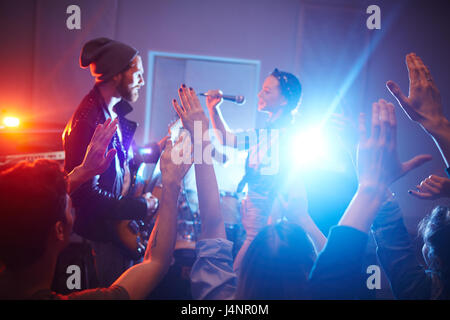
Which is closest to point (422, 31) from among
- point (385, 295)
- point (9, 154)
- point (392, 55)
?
point (392, 55)

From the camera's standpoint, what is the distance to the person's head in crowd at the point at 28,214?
0.78m

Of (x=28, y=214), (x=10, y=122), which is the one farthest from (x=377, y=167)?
(x=10, y=122)

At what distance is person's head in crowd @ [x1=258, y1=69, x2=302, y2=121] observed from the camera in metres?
2.27

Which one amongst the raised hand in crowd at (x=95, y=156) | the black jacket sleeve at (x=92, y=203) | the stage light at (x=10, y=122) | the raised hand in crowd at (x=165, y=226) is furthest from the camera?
the stage light at (x=10, y=122)

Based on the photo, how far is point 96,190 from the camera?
1.49 m

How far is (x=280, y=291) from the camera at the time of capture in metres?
0.71

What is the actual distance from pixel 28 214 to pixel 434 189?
1.36 metres

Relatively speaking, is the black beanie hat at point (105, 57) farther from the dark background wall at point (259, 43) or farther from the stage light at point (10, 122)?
the dark background wall at point (259, 43)

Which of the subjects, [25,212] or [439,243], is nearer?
[25,212]

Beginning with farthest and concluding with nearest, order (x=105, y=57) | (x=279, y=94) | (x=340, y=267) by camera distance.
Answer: (x=279, y=94)
(x=105, y=57)
(x=340, y=267)

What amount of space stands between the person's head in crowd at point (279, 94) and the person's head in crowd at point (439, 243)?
1395mm

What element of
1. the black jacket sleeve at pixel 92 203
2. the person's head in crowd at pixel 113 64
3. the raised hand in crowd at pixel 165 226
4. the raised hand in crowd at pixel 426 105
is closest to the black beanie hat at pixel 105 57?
the person's head in crowd at pixel 113 64

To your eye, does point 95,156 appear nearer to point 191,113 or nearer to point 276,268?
point 191,113

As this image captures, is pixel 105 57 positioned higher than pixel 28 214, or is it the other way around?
pixel 105 57
